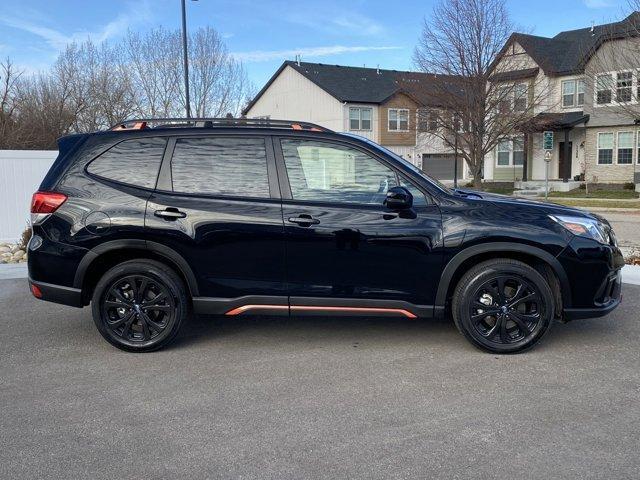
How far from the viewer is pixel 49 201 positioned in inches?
192

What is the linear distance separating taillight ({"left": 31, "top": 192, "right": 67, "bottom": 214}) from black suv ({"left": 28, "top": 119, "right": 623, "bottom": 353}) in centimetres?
1

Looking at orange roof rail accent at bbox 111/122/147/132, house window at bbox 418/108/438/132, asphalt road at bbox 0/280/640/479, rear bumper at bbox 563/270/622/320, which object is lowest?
asphalt road at bbox 0/280/640/479

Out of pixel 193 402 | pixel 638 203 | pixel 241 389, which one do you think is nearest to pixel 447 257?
pixel 241 389

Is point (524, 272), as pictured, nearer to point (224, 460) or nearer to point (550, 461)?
point (550, 461)

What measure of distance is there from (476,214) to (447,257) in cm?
42

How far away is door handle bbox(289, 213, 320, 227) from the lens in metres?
4.72

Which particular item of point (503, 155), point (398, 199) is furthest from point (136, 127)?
point (503, 155)

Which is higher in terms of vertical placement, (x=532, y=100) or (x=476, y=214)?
(x=532, y=100)

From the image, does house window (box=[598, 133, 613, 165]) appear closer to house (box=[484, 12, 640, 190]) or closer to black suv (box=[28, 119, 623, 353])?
house (box=[484, 12, 640, 190])

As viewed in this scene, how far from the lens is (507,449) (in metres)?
3.29


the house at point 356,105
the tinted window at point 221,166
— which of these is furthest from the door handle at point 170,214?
the house at point 356,105

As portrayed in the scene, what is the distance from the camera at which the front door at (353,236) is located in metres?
4.71

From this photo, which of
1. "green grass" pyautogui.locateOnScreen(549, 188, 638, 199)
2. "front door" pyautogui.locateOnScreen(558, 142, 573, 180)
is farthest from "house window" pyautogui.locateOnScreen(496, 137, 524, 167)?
"green grass" pyautogui.locateOnScreen(549, 188, 638, 199)

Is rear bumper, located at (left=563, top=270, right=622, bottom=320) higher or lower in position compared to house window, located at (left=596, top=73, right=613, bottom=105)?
lower
